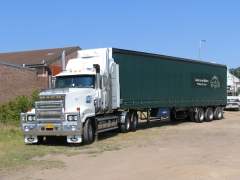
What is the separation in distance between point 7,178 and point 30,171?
799 millimetres

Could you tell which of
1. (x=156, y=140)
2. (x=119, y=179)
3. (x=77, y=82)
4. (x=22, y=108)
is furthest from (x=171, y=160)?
(x=22, y=108)

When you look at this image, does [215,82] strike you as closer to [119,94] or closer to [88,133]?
[119,94]

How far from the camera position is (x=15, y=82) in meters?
31.2

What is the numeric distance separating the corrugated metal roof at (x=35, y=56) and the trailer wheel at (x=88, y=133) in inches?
947

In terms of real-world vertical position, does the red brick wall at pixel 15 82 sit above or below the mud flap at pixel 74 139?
above

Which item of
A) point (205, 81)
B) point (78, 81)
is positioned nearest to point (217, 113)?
point (205, 81)

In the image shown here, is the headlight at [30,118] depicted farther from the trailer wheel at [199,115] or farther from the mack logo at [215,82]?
the mack logo at [215,82]

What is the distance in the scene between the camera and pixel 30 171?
8.90 m

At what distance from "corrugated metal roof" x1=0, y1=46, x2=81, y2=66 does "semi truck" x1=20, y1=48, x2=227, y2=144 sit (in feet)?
59.7

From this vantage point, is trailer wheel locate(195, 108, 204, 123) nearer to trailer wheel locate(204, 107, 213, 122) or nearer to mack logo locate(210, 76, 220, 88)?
trailer wheel locate(204, 107, 213, 122)

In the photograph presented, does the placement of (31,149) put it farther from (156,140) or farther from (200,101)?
Result: (200,101)

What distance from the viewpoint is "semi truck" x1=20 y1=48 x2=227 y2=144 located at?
43.6 feet

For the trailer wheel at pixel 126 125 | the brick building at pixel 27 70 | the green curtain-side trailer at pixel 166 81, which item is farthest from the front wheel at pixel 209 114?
the brick building at pixel 27 70

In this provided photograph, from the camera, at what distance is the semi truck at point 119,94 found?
1330 cm
